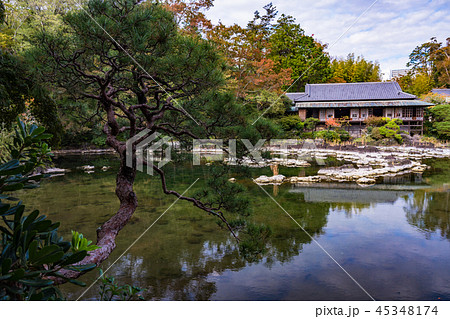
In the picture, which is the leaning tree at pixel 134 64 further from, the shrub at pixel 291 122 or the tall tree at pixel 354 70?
the tall tree at pixel 354 70

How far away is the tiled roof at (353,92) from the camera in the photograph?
2069 centimetres

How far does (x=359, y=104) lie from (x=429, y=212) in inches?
601

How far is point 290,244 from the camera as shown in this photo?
4734 millimetres

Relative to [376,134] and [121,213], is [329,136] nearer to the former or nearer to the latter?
[376,134]

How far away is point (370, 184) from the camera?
8.80 m

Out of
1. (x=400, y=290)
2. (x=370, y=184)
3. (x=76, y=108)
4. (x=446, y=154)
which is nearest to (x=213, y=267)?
(x=400, y=290)

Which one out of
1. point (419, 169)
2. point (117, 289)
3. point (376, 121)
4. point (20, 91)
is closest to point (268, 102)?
point (376, 121)

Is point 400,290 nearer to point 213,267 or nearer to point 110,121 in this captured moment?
point 213,267

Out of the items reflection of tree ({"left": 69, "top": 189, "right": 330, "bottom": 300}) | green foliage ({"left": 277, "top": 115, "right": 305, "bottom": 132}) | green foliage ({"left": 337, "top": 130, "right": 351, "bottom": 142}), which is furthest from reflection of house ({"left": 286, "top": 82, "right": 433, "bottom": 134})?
reflection of tree ({"left": 69, "top": 189, "right": 330, "bottom": 300})

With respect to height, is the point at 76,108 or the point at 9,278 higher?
the point at 76,108

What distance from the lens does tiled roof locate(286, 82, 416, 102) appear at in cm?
2069

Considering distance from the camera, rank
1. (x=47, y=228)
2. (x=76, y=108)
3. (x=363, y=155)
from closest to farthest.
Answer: (x=47, y=228)
(x=76, y=108)
(x=363, y=155)

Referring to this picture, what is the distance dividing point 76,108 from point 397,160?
1171 centimetres
